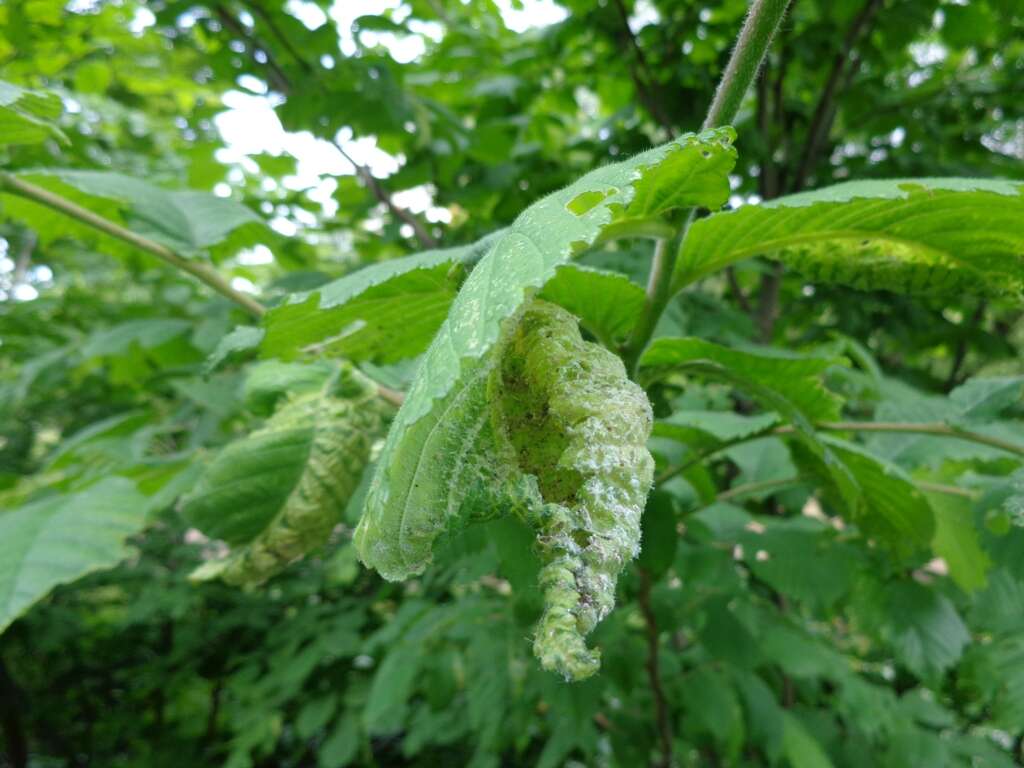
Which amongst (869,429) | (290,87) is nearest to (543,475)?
(869,429)

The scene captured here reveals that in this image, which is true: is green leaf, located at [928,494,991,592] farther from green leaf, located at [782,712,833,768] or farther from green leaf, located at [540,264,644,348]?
green leaf, located at [782,712,833,768]

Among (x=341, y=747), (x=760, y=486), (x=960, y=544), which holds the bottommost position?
(x=341, y=747)

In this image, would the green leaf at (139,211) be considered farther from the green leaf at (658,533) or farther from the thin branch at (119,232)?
the green leaf at (658,533)

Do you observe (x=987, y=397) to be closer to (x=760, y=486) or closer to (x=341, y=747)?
(x=760, y=486)

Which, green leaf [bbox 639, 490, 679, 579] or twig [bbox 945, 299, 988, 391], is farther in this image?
twig [bbox 945, 299, 988, 391]

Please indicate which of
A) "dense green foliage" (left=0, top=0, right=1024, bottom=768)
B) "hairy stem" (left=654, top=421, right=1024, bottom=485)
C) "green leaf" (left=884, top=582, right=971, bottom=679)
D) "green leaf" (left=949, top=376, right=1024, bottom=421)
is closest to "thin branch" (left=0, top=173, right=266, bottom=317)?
"dense green foliage" (left=0, top=0, right=1024, bottom=768)
